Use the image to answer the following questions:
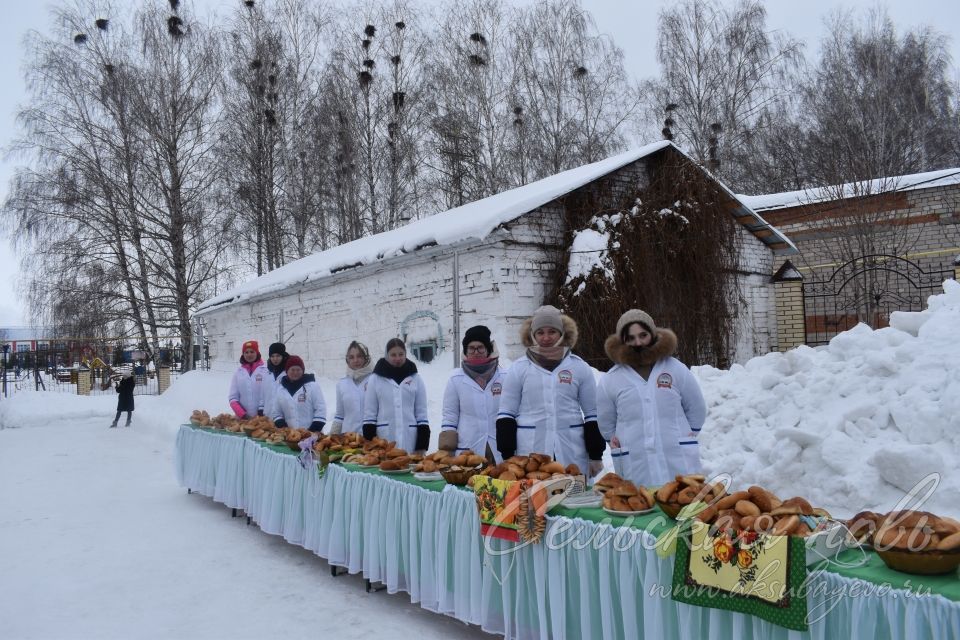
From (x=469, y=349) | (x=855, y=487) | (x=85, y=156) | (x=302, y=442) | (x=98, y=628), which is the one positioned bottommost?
(x=98, y=628)

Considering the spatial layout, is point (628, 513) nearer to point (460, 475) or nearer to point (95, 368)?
point (460, 475)

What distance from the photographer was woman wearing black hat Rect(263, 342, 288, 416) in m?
7.98

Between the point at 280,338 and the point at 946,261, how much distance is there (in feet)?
54.6

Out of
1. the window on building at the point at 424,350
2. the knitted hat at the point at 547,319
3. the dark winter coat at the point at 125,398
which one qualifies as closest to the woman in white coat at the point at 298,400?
the knitted hat at the point at 547,319

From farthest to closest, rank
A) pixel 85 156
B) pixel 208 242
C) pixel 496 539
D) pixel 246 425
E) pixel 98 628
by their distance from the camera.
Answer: pixel 208 242 → pixel 85 156 → pixel 246 425 → pixel 98 628 → pixel 496 539

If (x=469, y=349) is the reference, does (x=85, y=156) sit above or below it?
above

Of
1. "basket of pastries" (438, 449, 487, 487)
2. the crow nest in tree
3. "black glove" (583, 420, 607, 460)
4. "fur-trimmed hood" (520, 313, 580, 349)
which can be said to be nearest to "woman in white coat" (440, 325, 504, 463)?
"fur-trimmed hood" (520, 313, 580, 349)

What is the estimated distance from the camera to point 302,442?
529cm

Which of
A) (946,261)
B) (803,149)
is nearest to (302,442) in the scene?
(946,261)

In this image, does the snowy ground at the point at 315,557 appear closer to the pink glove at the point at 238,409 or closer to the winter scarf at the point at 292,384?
the pink glove at the point at 238,409

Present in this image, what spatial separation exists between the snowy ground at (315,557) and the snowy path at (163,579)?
2 centimetres

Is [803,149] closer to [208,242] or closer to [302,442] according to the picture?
[208,242]

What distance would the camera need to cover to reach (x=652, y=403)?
411 cm

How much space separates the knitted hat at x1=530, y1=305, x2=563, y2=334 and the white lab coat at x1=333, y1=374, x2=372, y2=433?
2.58 meters
